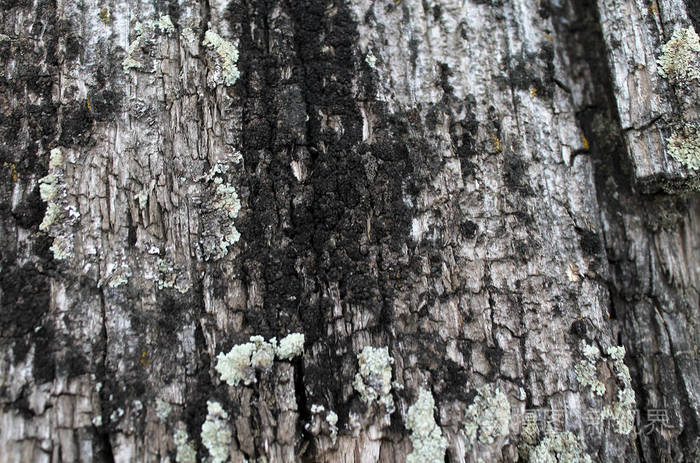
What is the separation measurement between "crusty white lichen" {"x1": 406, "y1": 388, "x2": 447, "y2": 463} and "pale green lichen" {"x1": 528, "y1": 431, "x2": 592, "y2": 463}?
418 mm

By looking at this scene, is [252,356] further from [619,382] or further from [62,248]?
[619,382]

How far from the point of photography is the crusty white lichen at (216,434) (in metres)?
2.03

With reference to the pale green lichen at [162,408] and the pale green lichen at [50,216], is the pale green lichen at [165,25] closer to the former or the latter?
the pale green lichen at [50,216]

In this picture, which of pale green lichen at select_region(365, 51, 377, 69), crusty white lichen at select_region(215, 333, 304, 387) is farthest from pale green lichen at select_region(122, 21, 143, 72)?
crusty white lichen at select_region(215, 333, 304, 387)

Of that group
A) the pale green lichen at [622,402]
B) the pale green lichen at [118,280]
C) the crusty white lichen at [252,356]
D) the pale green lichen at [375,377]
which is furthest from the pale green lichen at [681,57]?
the pale green lichen at [118,280]

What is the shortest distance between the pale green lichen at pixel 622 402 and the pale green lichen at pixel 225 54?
2237 mm

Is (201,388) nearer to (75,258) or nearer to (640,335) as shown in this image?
(75,258)

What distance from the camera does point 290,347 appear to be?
2.17 meters

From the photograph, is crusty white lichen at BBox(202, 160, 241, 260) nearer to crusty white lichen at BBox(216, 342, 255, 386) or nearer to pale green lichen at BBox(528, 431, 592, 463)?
crusty white lichen at BBox(216, 342, 255, 386)

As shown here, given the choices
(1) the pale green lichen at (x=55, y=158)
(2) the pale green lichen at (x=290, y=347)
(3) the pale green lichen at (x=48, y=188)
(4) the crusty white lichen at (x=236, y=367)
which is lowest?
(4) the crusty white lichen at (x=236, y=367)

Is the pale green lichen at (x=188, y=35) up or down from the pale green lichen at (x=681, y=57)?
up

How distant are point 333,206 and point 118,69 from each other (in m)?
1.23

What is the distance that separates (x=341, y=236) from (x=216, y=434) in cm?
99

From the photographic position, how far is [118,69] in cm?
241
